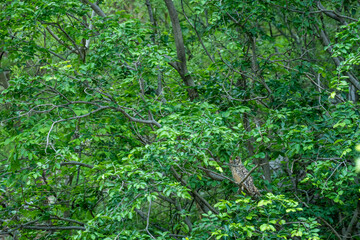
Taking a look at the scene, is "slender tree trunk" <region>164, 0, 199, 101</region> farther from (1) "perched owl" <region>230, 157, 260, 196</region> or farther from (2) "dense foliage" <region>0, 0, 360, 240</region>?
(1) "perched owl" <region>230, 157, 260, 196</region>

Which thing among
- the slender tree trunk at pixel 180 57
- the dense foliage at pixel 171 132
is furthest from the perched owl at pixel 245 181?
the slender tree trunk at pixel 180 57

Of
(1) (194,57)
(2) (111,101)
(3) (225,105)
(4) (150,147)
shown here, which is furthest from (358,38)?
(1) (194,57)

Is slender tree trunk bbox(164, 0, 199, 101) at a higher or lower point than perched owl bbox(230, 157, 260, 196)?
higher

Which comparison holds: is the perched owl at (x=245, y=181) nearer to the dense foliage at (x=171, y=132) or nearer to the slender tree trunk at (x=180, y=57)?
the dense foliage at (x=171, y=132)

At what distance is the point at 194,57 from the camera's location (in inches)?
320

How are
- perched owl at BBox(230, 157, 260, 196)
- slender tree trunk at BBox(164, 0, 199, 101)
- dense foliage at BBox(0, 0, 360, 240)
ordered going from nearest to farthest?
dense foliage at BBox(0, 0, 360, 240)
perched owl at BBox(230, 157, 260, 196)
slender tree trunk at BBox(164, 0, 199, 101)

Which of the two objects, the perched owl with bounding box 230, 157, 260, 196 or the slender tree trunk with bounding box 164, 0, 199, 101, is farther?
the slender tree trunk with bounding box 164, 0, 199, 101

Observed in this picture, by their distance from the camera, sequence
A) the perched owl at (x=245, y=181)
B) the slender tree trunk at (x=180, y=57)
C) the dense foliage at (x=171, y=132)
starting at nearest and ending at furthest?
the dense foliage at (x=171, y=132), the perched owl at (x=245, y=181), the slender tree trunk at (x=180, y=57)

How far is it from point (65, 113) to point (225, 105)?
81.0 inches

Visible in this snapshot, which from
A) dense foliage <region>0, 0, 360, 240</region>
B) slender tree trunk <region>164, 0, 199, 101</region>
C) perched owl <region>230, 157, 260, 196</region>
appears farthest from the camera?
slender tree trunk <region>164, 0, 199, 101</region>

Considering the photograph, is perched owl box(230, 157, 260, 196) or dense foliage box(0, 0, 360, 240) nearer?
dense foliage box(0, 0, 360, 240)

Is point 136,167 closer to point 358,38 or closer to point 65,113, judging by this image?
point 65,113

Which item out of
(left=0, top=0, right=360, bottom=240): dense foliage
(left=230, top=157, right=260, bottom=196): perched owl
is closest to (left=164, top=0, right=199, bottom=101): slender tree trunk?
(left=0, top=0, right=360, bottom=240): dense foliage

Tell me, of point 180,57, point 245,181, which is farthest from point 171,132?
point 180,57
